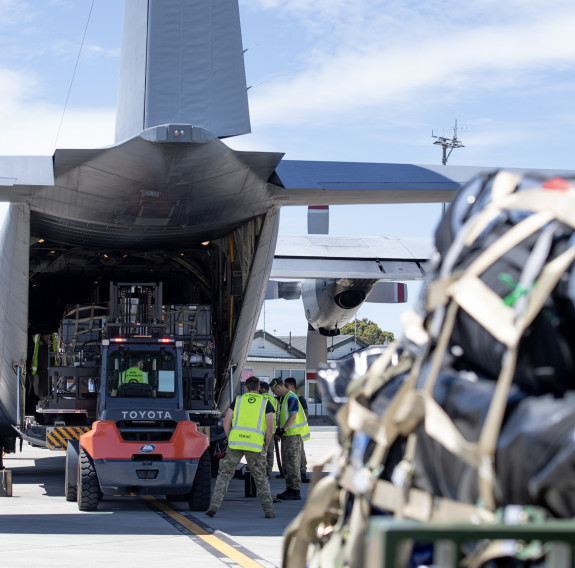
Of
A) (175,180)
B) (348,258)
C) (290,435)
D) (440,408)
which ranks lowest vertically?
(290,435)

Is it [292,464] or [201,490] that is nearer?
[201,490]

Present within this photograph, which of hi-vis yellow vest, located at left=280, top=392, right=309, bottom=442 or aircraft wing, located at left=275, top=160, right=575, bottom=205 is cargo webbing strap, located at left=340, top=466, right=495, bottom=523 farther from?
hi-vis yellow vest, located at left=280, top=392, right=309, bottom=442

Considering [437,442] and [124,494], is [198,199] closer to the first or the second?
[124,494]

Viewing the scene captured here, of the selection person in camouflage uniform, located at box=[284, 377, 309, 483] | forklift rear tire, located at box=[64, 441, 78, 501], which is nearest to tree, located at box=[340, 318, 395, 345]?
person in camouflage uniform, located at box=[284, 377, 309, 483]

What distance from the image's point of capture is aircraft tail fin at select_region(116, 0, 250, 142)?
1151 centimetres

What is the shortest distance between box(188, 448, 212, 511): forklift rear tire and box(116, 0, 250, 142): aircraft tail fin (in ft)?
13.6

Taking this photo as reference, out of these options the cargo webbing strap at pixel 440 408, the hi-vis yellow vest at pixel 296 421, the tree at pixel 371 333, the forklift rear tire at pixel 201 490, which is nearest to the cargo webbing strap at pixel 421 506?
the cargo webbing strap at pixel 440 408

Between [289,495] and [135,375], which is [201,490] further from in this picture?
[135,375]

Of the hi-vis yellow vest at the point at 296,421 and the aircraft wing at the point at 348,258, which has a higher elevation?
the aircraft wing at the point at 348,258

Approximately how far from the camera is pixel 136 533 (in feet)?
28.8

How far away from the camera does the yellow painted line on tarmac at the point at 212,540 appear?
7176mm

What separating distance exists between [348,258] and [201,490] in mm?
7187

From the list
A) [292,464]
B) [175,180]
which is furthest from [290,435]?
[175,180]

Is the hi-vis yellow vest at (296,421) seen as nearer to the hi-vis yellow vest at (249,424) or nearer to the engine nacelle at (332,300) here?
the hi-vis yellow vest at (249,424)
